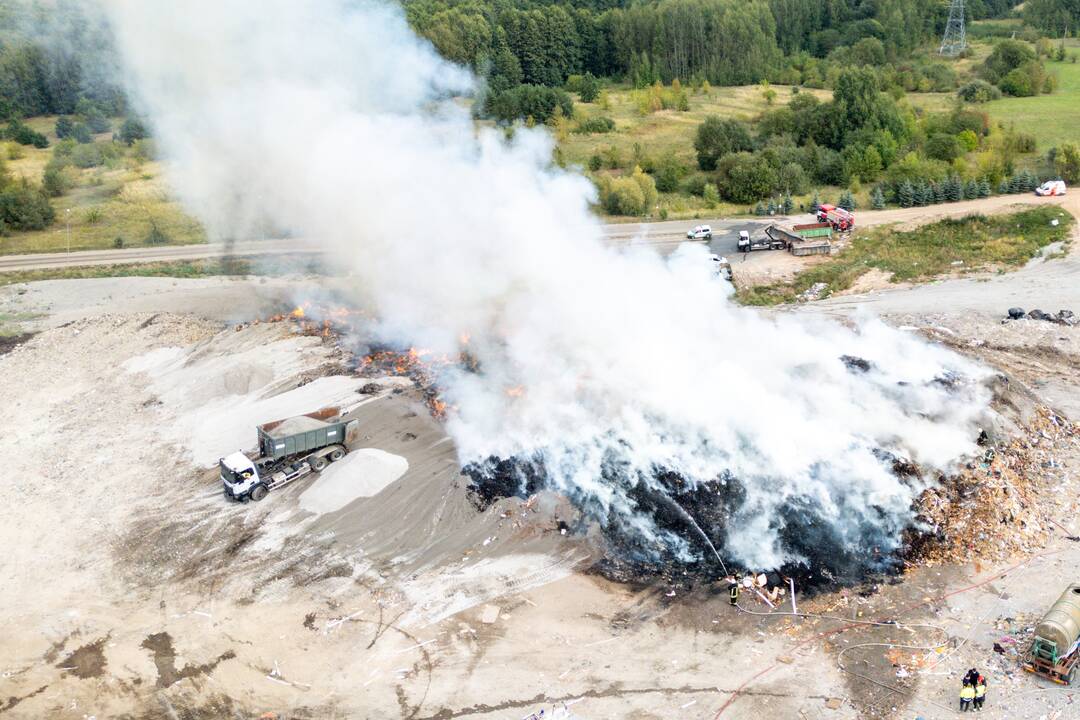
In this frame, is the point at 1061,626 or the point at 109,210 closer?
the point at 1061,626

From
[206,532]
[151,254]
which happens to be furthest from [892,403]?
[151,254]

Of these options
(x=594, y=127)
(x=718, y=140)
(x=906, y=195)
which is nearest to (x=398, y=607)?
(x=906, y=195)

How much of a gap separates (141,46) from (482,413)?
19.4m

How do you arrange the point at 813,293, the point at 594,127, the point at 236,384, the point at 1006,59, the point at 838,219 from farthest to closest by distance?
1. the point at 1006,59
2. the point at 594,127
3. the point at 838,219
4. the point at 813,293
5. the point at 236,384

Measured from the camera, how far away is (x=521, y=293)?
32.4 m

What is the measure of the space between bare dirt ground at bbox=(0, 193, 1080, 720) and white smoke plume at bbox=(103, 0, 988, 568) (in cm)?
246

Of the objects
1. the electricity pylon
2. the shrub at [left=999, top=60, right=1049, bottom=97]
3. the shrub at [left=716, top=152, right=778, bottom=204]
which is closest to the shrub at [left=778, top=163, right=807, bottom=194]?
the shrub at [left=716, top=152, right=778, bottom=204]

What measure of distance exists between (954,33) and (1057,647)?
9873 centimetres

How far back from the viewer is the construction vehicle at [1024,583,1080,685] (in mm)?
18922

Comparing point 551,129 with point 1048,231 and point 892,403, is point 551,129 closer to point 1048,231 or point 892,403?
point 1048,231

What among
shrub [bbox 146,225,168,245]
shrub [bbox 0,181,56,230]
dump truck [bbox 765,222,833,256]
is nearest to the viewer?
dump truck [bbox 765,222,833,256]

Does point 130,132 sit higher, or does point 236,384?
point 130,132

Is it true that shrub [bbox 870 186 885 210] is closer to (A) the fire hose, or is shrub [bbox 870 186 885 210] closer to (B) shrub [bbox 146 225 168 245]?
(A) the fire hose

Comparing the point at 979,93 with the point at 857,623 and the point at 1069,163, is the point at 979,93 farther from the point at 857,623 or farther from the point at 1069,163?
the point at 857,623
